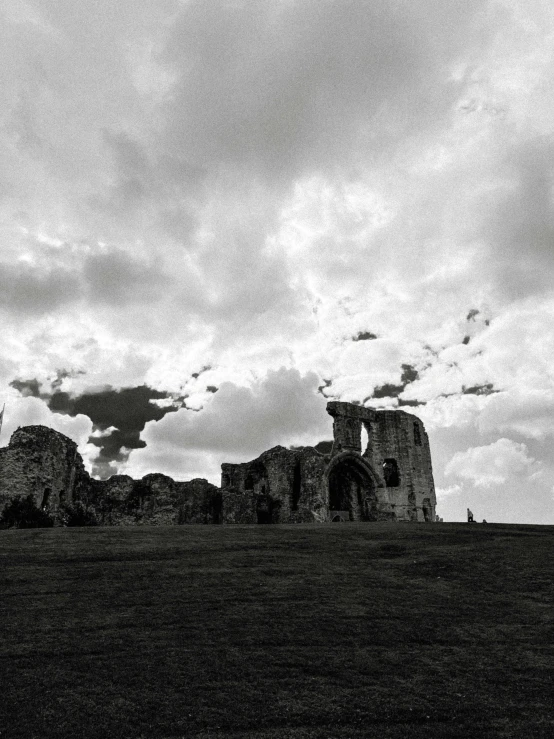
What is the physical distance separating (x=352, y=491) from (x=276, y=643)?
4145cm

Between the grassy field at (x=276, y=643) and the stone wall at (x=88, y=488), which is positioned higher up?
the stone wall at (x=88, y=488)

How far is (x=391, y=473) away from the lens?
5119 cm

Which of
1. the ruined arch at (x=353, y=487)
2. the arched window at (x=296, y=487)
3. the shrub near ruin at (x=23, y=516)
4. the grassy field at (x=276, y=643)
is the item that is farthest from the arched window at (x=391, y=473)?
the grassy field at (x=276, y=643)

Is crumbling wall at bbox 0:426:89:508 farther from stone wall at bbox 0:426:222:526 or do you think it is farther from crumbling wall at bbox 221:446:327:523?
crumbling wall at bbox 221:446:327:523

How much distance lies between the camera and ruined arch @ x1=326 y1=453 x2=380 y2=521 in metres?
48.8

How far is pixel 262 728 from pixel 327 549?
33.6ft

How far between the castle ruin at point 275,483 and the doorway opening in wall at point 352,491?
89 mm

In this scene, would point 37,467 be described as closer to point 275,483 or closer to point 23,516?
point 23,516

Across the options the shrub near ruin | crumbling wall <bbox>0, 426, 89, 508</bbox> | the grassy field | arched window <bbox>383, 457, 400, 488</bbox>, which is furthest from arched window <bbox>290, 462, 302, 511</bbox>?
the grassy field

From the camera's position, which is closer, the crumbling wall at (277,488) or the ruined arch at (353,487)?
the crumbling wall at (277,488)

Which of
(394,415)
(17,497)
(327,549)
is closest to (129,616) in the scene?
(327,549)

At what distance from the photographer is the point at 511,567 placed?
14.7m

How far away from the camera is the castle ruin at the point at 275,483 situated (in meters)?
33.2

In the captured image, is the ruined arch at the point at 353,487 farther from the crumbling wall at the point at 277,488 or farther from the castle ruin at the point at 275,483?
the crumbling wall at the point at 277,488
